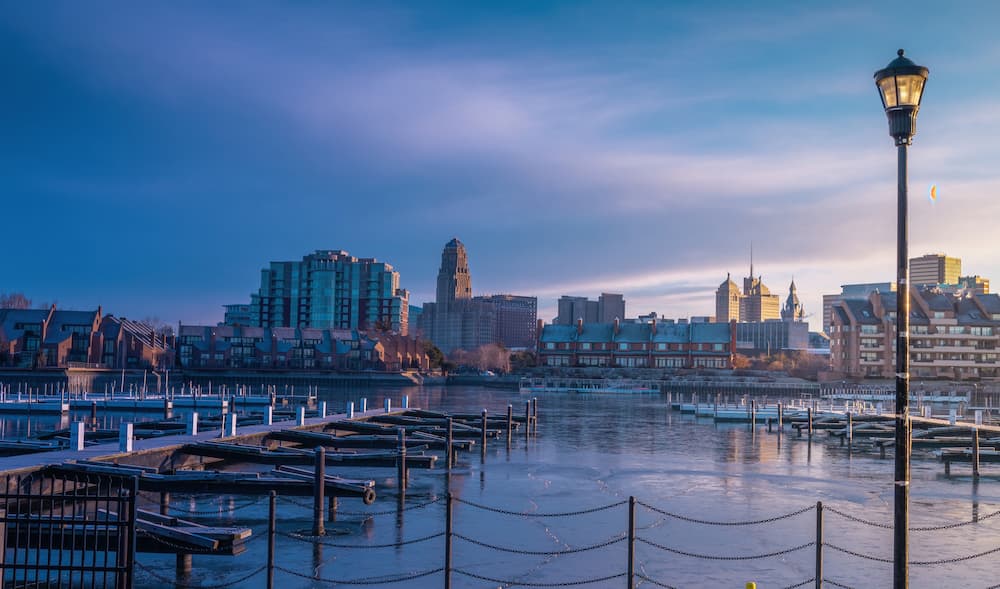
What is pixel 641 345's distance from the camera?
580 feet

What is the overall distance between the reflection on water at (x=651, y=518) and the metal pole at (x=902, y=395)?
18.0ft

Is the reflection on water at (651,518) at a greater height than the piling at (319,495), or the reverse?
the piling at (319,495)

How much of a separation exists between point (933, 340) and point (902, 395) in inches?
5987

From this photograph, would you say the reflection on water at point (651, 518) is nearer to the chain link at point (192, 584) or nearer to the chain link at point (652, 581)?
the chain link at point (192, 584)

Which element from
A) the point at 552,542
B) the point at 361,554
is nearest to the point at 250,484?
the point at 361,554

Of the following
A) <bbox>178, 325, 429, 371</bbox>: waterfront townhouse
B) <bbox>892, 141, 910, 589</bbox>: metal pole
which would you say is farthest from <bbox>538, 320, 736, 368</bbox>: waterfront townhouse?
<bbox>892, 141, 910, 589</bbox>: metal pole

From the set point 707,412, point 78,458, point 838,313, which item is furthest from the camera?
point 838,313

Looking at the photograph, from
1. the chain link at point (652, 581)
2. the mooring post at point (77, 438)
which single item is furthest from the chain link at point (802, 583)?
the mooring post at point (77, 438)

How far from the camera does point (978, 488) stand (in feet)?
105

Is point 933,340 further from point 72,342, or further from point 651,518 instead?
point 72,342

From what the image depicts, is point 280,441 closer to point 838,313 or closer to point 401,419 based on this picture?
point 401,419

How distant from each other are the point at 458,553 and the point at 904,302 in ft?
37.2

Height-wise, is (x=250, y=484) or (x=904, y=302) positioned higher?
(x=904, y=302)

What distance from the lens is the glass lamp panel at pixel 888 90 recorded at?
1270 cm
